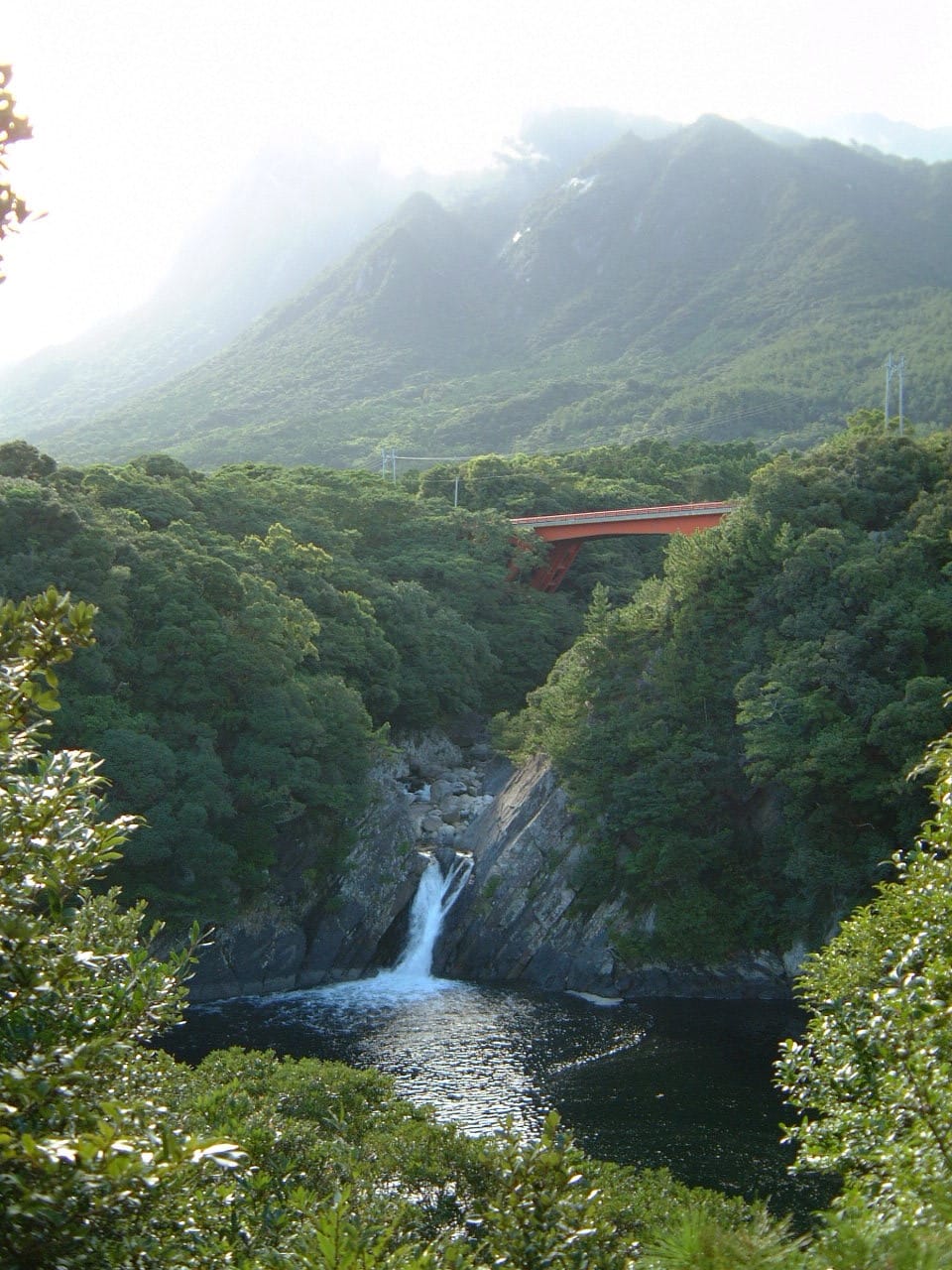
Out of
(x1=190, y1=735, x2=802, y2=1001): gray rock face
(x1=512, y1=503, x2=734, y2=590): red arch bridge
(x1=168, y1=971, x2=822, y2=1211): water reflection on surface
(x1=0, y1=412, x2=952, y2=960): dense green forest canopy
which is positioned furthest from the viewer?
(x1=512, y1=503, x2=734, y2=590): red arch bridge

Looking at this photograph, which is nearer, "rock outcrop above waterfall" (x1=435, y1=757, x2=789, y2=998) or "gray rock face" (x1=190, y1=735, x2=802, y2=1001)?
"gray rock face" (x1=190, y1=735, x2=802, y2=1001)

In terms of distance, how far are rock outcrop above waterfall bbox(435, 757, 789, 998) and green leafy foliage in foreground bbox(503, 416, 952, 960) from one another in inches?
22.0

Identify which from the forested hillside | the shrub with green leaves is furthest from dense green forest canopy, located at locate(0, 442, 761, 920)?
the forested hillside

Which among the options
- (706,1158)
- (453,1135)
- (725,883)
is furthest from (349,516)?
(453,1135)

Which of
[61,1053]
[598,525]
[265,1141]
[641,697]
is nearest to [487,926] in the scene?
[641,697]

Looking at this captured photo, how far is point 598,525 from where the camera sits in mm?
49375

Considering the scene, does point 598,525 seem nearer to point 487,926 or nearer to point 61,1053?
point 487,926

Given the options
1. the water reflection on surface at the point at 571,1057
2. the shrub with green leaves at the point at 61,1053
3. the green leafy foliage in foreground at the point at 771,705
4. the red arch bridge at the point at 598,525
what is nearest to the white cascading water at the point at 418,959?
the water reflection on surface at the point at 571,1057

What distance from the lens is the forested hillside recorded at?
91.2 m

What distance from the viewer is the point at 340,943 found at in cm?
3106

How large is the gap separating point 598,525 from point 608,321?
80038 mm

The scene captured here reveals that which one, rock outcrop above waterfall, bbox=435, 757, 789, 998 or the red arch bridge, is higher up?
the red arch bridge

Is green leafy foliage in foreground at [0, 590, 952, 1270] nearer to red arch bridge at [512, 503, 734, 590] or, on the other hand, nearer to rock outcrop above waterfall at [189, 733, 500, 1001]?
rock outcrop above waterfall at [189, 733, 500, 1001]

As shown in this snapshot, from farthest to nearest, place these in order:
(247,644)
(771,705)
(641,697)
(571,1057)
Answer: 1. (641,697)
2. (247,644)
3. (771,705)
4. (571,1057)
